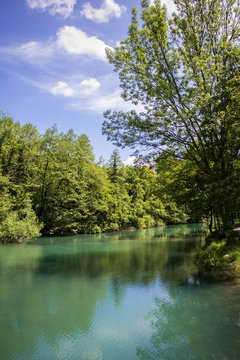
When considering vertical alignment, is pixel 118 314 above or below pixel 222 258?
below

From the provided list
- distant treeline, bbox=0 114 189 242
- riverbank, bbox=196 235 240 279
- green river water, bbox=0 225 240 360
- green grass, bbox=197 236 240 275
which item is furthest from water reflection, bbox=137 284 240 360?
distant treeline, bbox=0 114 189 242

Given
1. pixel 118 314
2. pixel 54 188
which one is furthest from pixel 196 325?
pixel 54 188

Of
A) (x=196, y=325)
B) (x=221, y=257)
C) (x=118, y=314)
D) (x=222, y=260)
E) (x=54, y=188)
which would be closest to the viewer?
(x=196, y=325)

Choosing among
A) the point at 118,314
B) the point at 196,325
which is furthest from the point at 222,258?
the point at 118,314

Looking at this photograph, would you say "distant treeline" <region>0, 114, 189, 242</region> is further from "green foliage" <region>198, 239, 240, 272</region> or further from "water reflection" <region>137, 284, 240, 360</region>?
"water reflection" <region>137, 284, 240, 360</region>

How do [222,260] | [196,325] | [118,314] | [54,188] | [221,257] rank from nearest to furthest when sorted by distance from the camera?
1. [196,325]
2. [118,314]
3. [222,260]
4. [221,257]
5. [54,188]

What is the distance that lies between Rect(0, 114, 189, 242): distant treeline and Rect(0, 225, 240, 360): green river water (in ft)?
46.8

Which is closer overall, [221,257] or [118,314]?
[118,314]

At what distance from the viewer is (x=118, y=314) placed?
303 inches

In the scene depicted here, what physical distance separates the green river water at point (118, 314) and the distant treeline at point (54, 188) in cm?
1427

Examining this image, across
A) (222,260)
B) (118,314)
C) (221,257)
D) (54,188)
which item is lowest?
(118,314)

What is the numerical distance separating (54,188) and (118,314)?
31.0 meters

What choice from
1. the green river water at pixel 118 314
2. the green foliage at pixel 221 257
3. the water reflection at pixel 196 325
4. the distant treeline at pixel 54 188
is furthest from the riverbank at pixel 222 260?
the distant treeline at pixel 54 188

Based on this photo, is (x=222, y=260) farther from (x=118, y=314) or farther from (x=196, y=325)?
(x=118, y=314)
